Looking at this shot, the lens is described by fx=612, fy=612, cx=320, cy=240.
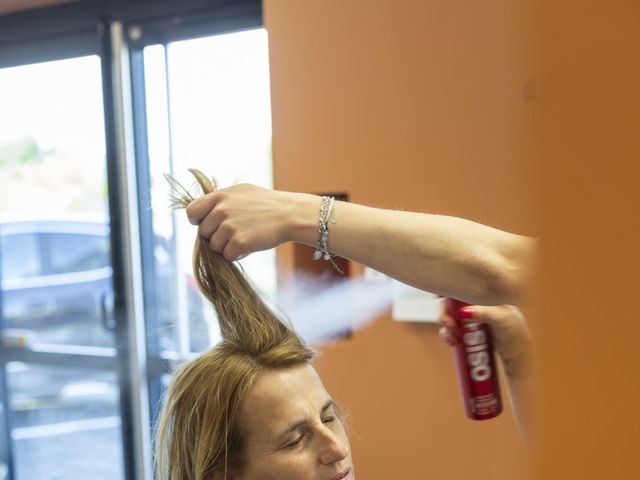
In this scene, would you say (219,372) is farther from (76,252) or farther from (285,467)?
(76,252)

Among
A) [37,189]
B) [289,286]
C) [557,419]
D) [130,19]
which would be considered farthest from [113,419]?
[557,419]

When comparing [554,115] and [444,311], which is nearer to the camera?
[554,115]

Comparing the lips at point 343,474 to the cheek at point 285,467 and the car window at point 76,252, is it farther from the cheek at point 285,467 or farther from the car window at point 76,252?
the car window at point 76,252

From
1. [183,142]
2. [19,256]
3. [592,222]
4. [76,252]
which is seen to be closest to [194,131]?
[183,142]

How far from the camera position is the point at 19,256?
3059mm

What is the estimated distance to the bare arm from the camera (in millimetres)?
925

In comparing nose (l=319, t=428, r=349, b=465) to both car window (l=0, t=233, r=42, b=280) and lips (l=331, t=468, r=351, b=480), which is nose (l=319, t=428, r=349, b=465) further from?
car window (l=0, t=233, r=42, b=280)

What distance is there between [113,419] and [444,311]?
2167mm

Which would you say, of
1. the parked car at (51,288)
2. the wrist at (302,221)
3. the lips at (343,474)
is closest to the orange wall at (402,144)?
the lips at (343,474)

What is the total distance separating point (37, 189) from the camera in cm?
296

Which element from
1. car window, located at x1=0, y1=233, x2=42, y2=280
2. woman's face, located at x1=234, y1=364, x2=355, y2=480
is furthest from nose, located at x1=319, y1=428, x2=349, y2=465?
car window, located at x1=0, y1=233, x2=42, y2=280

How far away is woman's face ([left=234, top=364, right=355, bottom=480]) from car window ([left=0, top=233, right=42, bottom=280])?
2.37 meters

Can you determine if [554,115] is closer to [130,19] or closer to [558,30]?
[558,30]

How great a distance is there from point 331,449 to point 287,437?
0.08 meters
